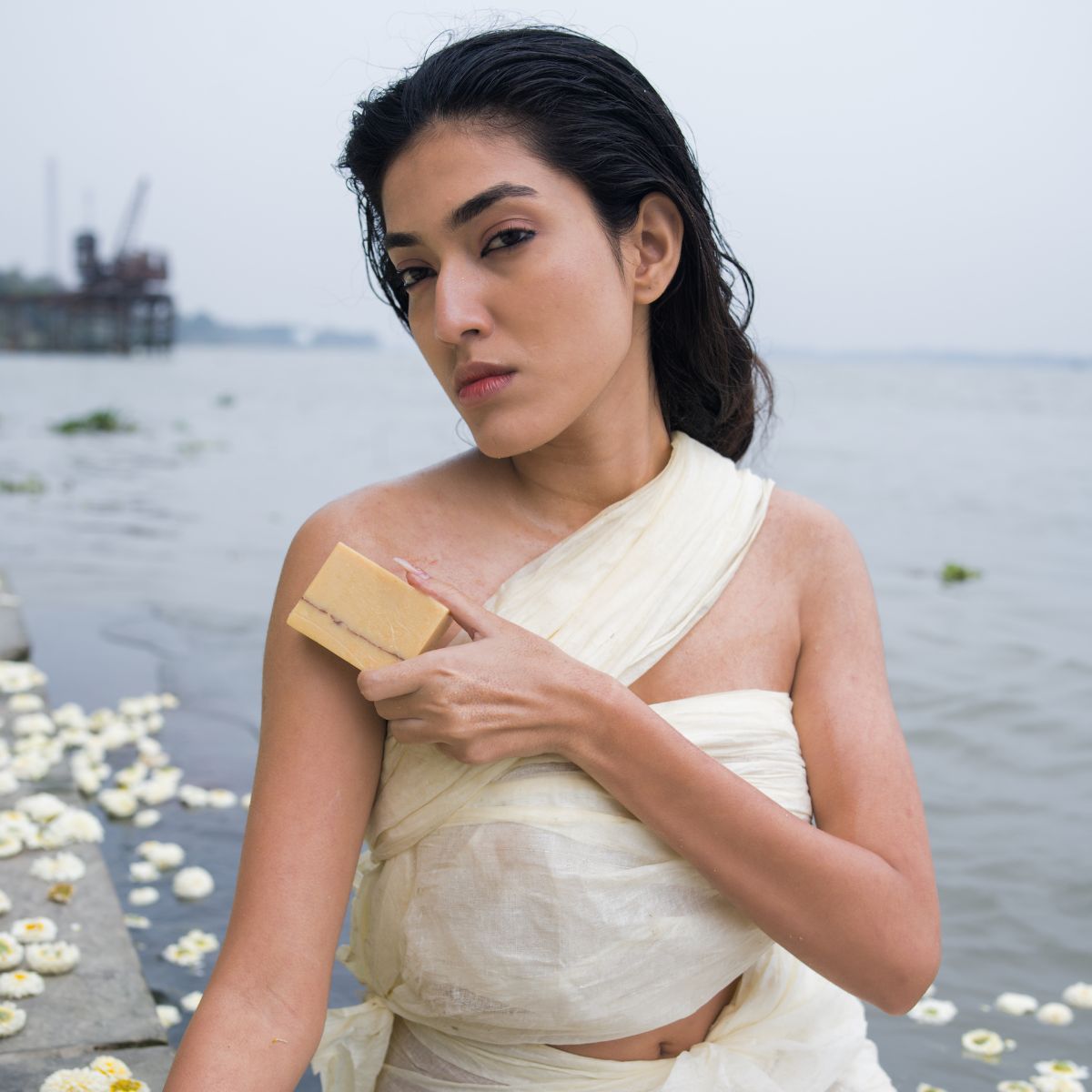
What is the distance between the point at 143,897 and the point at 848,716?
7.92 feet

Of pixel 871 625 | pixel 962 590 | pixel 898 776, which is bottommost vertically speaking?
pixel 962 590

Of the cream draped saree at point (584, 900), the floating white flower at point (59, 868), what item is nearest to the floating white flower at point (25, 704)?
the floating white flower at point (59, 868)

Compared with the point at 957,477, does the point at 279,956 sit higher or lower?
higher

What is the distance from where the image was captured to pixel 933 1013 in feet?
10.6

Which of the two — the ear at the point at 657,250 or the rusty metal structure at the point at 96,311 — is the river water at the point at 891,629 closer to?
the ear at the point at 657,250

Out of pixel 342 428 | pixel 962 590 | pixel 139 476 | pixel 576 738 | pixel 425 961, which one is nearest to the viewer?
pixel 576 738

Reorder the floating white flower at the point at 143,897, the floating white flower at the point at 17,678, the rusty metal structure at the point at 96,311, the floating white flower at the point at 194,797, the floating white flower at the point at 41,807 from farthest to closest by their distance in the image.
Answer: the rusty metal structure at the point at 96,311 < the floating white flower at the point at 17,678 < the floating white flower at the point at 194,797 < the floating white flower at the point at 143,897 < the floating white flower at the point at 41,807

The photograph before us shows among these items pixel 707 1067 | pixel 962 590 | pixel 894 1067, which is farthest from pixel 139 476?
pixel 707 1067

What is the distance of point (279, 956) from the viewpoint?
1556 millimetres

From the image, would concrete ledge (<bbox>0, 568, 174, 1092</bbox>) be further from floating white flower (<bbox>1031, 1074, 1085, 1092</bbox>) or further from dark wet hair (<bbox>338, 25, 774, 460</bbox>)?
floating white flower (<bbox>1031, 1074, 1085, 1092</bbox>)

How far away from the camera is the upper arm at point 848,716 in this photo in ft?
5.48

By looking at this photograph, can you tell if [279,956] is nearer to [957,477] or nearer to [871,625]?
[871,625]

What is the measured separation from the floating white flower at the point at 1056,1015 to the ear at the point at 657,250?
2.41 m

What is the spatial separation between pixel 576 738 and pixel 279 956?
0.45 meters
